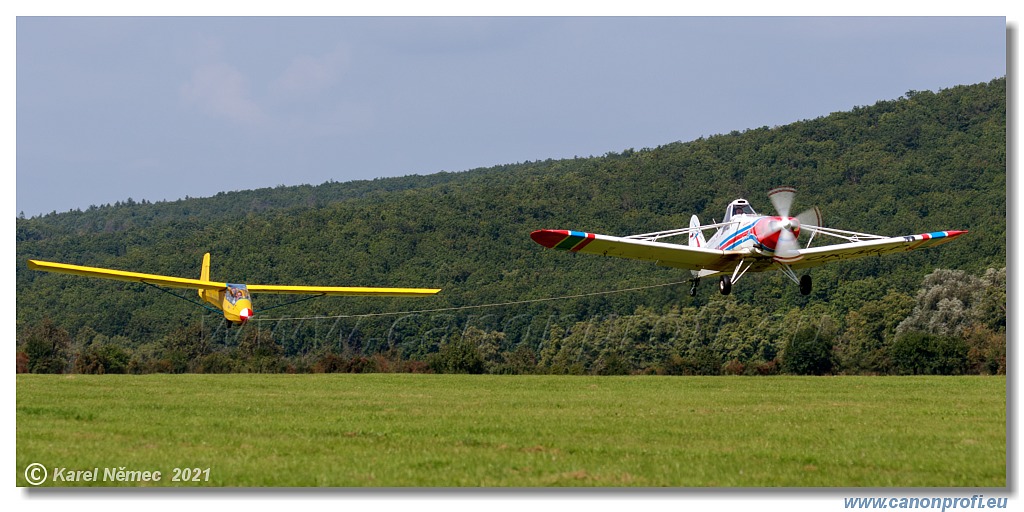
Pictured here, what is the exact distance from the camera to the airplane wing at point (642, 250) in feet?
81.4

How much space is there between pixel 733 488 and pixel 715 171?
110m

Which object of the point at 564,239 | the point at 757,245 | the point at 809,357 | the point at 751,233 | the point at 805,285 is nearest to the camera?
the point at 564,239

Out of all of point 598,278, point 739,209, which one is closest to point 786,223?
point 739,209

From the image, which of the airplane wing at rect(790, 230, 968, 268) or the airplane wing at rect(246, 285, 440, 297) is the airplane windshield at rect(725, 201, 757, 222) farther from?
the airplane wing at rect(246, 285, 440, 297)

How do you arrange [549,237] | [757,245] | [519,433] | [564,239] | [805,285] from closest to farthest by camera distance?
[519,433] < [549,237] < [564,239] < [805,285] < [757,245]

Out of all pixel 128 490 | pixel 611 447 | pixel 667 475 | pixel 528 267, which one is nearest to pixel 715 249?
pixel 611 447

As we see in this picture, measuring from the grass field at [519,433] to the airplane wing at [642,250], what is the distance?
3366 mm

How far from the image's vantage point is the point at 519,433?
21750 mm

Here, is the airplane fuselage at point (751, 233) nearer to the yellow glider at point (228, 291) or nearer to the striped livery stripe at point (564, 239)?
the striped livery stripe at point (564, 239)

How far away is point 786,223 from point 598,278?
198ft

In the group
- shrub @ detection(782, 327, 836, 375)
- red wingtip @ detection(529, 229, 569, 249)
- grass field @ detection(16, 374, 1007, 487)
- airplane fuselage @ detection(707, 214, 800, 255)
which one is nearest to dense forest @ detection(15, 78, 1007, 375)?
shrub @ detection(782, 327, 836, 375)

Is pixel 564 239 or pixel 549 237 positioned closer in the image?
pixel 549 237

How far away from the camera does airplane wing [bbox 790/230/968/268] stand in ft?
85.5

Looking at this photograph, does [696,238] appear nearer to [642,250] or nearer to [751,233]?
[751,233]
